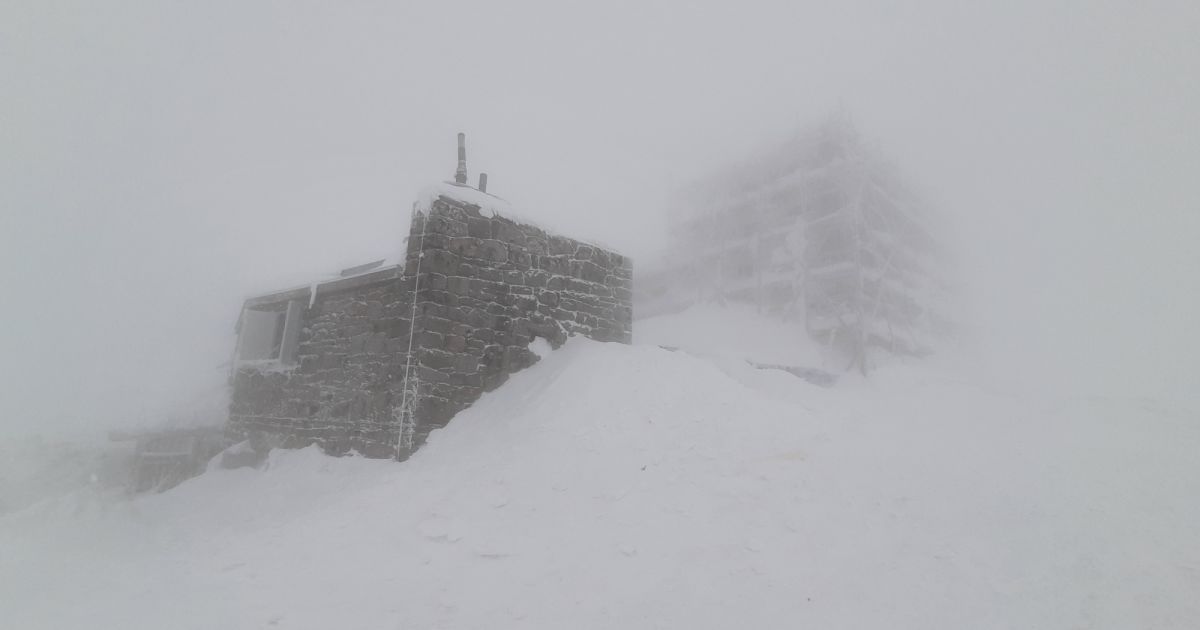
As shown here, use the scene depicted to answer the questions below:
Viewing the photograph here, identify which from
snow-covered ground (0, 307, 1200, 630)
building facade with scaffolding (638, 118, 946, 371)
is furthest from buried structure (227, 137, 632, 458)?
building facade with scaffolding (638, 118, 946, 371)

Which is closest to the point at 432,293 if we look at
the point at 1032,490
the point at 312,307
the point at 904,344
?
the point at 312,307

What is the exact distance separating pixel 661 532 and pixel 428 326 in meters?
3.77

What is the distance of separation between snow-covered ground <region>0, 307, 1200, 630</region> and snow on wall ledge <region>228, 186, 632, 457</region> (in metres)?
0.46

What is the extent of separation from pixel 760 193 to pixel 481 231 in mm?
15601

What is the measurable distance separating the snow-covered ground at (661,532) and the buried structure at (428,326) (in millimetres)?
505

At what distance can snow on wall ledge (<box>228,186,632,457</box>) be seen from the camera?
6629 millimetres

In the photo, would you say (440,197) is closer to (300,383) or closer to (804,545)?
(300,383)

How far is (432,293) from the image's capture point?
6734mm

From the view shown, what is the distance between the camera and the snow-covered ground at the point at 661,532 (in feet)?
11.3

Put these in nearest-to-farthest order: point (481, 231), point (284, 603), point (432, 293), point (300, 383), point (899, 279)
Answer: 1. point (284, 603)
2. point (432, 293)
3. point (481, 231)
4. point (300, 383)
5. point (899, 279)

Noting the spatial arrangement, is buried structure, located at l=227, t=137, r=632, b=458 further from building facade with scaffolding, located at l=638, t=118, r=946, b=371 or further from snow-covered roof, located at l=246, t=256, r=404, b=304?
building facade with scaffolding, located at l=638, t=118, r=946, b=371

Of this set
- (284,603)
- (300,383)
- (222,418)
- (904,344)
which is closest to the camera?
(284,603)

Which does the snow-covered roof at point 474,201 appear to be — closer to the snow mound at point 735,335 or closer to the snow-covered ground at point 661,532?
the snow-covered ground at point 661,532

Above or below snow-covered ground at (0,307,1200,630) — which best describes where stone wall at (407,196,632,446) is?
above
